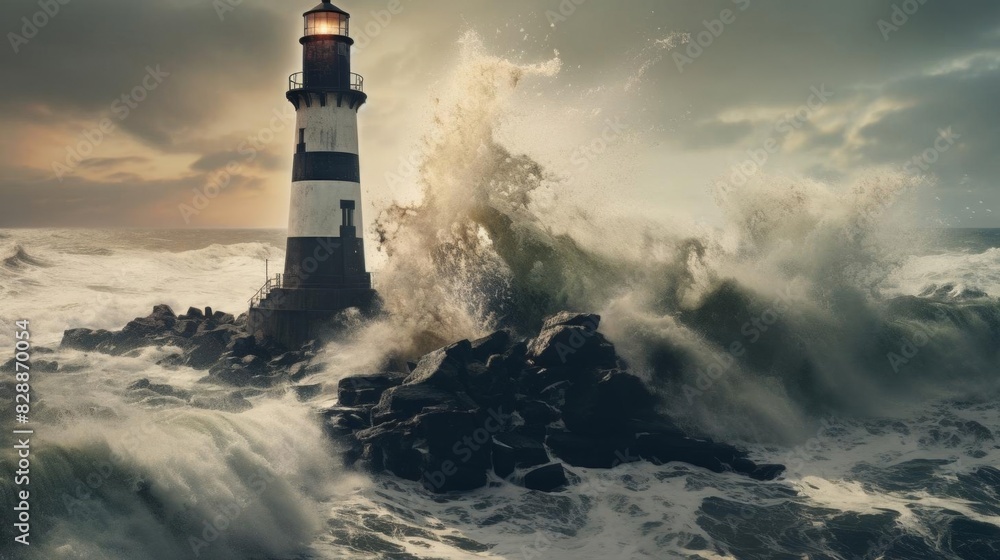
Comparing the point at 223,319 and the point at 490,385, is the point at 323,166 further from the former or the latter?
the point at 490,385

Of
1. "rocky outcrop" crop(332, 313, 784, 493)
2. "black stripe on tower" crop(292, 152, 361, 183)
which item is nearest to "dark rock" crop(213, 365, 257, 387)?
"rocky outcrop" crop(332, 313, 784, 493)

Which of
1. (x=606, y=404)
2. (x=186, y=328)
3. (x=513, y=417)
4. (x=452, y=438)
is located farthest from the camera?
(x=186, y=328)

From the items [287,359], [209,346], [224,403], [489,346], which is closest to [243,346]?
[287,359]

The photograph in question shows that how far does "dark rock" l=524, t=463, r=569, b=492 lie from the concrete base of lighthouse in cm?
921

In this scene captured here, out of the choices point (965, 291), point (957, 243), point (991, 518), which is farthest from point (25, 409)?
point (957, 243)

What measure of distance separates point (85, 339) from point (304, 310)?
21.2 feet

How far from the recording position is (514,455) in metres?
11.7

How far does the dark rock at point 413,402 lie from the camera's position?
12125mm

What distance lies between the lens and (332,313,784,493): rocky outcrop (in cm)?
1149

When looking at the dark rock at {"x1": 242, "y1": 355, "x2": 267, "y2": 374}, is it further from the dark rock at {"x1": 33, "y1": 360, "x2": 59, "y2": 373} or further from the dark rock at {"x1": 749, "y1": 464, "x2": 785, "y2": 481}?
the dark rock at {"x1": 749, "y1": 464, "x2": 785, "y2": 481}

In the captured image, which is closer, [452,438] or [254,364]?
[452,438]

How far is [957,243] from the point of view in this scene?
61188 millimetres

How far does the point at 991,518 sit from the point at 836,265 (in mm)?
7600

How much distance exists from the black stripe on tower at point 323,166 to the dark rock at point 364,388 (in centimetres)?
679
